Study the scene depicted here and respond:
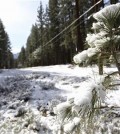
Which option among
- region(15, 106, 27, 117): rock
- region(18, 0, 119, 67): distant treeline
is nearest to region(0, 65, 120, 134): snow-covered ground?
region(15, 106, 27, 117): rock

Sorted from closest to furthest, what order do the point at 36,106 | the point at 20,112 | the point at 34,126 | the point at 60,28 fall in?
the point at 34,126, the point at 20,112, the point at 36,106, the point at 60,28

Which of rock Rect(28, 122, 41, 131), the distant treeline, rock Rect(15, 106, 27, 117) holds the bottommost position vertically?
rock Rect(28, 122, 41, 131)

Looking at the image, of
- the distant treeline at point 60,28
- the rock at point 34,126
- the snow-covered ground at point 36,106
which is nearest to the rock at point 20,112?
the snow-covered ground at point 36,106

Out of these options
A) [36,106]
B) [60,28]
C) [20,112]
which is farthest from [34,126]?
[60,28]

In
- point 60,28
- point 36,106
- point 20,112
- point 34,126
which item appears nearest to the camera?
point 34,126

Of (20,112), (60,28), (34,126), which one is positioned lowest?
(34,126)

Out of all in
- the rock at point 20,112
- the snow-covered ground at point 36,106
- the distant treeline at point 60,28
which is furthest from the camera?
the distant treeline at point 60,28

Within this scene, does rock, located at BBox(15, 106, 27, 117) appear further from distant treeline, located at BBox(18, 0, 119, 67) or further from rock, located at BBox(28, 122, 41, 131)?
distant treeline, located at BBox(18, 0, 119, 67)

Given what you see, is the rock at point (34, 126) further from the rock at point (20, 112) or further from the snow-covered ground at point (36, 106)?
the rock at point (20, 112)

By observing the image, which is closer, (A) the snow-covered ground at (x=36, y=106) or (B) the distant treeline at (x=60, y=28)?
(A) the snow-covered ground at (x=36, y=106)

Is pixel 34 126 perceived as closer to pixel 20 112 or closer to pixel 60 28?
pixel 20 112

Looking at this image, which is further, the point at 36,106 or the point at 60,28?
the point at 60,28

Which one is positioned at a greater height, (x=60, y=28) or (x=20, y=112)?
(x=60, y=28)

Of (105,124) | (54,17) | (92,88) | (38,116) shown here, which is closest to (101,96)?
(92,88)
